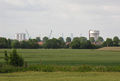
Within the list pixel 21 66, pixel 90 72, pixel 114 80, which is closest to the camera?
pixel 114 80

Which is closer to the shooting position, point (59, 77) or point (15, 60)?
point (59, 77)

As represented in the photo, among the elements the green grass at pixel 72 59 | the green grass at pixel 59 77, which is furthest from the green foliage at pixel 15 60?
the green grass at pixel 72 59

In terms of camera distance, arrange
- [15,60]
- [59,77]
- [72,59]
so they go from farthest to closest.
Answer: [72,59] < [15,60] < [59,77]

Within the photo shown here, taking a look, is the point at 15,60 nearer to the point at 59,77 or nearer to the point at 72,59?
the point at 59,77

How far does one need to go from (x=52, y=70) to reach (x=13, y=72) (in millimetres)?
4673

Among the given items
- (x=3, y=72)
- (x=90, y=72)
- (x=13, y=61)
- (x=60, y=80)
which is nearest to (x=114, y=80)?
(x=60, y=80)

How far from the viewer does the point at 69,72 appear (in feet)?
132

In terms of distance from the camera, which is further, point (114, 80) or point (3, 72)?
point (3, 72)

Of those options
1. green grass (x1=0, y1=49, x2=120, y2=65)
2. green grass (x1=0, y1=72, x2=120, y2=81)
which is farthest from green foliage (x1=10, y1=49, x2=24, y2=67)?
green grass (x1=0, y1=49, x2=120, y2=65)

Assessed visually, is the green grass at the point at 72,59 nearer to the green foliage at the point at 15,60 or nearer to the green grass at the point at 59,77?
the green foliage at the point at 15,60

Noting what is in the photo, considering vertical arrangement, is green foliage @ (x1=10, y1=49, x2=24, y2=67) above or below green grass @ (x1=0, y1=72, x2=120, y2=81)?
above

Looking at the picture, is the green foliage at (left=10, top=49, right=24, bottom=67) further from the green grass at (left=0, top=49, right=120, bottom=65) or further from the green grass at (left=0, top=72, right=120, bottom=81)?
the green grass at (left=0, top=49, right=120, bottom=65)

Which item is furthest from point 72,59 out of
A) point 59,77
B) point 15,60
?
point 59,77

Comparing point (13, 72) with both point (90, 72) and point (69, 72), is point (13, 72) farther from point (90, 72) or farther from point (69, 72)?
point (90, 72)
